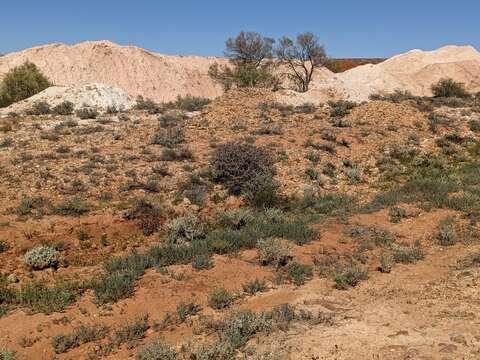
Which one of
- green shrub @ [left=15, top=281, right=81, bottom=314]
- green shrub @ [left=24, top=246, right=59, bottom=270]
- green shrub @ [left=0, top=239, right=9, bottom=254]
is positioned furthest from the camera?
green shrub @ [left=0, top=239, right=9, bottom=254]

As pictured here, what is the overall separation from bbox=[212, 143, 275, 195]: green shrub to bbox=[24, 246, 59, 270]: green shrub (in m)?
5.42

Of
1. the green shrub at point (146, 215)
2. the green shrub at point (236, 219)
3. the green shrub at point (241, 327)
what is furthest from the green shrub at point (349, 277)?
the green shrub at point (146, 215)

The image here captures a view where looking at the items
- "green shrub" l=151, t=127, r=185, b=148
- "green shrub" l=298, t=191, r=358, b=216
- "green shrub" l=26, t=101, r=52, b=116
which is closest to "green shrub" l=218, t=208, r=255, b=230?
"green shrub" l=298, t=191, r=358, b=216

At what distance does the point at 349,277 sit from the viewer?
726cm

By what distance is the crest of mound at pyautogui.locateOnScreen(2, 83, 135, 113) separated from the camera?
1085 inches

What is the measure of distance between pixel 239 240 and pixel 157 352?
4079 mm

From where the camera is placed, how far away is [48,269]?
8.54m

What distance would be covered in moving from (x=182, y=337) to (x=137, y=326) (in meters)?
0.65

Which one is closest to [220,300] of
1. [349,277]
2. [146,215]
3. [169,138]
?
[349,277]

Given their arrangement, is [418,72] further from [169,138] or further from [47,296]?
[47,296]

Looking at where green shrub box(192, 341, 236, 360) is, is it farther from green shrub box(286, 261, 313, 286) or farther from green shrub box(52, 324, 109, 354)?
green shrub box(286, 261, 313, 286)

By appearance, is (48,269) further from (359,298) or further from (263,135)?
(263,135)

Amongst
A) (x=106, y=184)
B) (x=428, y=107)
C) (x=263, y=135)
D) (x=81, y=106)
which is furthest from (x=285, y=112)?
(x=81, y=106)

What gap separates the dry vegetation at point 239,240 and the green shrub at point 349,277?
0.03 metres
